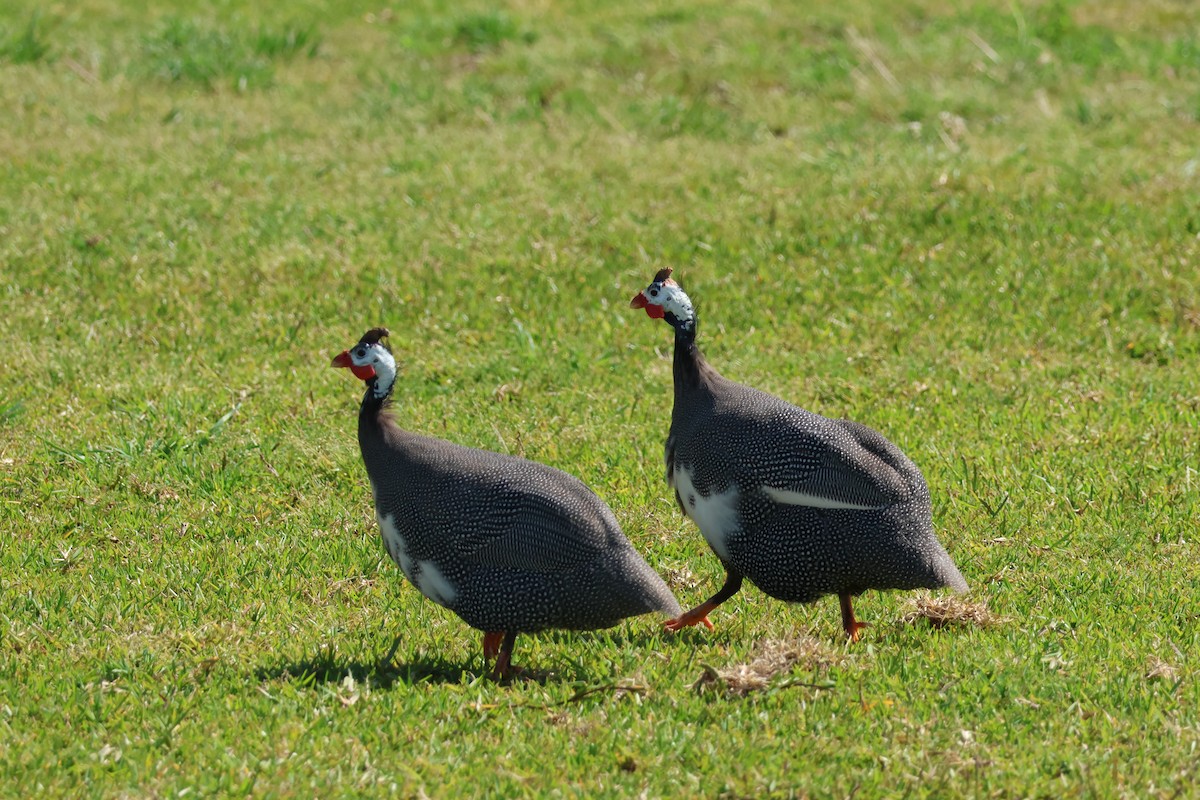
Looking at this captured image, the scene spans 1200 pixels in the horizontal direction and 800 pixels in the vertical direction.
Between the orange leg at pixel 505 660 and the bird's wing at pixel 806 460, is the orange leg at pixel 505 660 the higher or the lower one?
the lower one

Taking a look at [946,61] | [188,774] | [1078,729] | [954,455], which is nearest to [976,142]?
[946,61]

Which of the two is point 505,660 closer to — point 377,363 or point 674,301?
point 377,363

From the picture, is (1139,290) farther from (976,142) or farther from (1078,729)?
(1078,729)

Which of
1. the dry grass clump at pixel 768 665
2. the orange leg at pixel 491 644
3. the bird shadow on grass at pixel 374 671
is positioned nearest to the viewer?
the dry grass clump at pixel 768 665

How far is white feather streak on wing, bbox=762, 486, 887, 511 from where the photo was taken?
5.24 metres

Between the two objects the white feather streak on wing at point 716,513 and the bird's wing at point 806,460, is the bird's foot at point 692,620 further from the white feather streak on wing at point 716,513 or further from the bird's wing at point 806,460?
the bird's wing at point 806,460

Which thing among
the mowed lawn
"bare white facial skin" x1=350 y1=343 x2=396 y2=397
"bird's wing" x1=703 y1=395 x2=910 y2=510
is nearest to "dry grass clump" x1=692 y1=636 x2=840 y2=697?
the mowed lawn

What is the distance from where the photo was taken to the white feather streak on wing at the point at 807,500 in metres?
5.24

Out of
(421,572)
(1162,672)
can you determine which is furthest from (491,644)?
(1162,672)

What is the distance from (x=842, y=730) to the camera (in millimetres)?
4500

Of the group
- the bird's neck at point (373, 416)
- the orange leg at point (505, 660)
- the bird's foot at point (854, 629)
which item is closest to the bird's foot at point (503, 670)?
the orange leg at point (505, 660)

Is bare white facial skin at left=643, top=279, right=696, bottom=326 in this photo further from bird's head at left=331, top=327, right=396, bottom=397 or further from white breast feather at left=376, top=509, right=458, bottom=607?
white breast feather at left=376, top=509, right=458, bottom=607

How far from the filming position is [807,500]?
5258mm

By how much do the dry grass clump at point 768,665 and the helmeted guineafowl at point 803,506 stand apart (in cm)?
28
